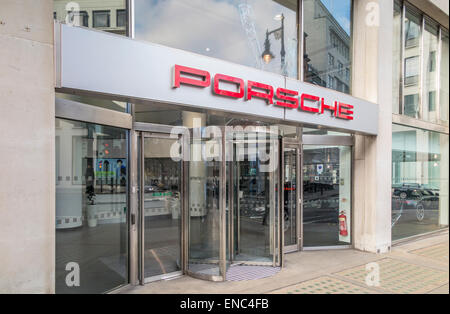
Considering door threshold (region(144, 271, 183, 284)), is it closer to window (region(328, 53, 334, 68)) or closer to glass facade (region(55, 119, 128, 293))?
glass facade (region(55, 119, 128, 293))

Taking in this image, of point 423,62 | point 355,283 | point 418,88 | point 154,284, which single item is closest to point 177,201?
point 154,284

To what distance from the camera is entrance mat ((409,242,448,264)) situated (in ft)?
20.5

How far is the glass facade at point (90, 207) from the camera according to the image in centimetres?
367

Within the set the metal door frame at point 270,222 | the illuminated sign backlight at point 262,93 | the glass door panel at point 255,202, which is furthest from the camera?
the glass door panel at point 255,202

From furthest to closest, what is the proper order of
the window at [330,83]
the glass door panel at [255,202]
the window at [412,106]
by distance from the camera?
the window at [412,106], the window at [330,83], the glass door panel at [255,202]

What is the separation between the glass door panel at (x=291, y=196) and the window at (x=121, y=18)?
383 centimetres

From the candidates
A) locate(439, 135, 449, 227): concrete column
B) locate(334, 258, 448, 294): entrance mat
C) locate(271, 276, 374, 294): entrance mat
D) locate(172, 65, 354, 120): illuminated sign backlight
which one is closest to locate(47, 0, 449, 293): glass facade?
locate(172, 65, 354, 120): illuminated sign backlight

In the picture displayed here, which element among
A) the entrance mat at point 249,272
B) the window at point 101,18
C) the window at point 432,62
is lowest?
the entrance mat at point 249,272

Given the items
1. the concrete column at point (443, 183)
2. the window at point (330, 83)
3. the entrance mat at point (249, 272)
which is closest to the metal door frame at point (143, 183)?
the entrance mat at point (249, 272)

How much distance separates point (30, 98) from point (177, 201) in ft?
9.14

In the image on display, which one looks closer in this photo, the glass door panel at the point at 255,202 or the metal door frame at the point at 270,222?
the metal door frame at the point at 270,222

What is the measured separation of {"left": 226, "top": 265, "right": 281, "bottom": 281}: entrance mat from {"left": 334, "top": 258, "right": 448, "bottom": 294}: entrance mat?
1098 millimetres

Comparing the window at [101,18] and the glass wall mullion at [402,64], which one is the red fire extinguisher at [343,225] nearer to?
the glass wall mullion at [402,64]

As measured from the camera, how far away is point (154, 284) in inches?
182
